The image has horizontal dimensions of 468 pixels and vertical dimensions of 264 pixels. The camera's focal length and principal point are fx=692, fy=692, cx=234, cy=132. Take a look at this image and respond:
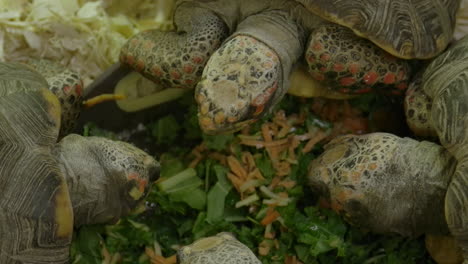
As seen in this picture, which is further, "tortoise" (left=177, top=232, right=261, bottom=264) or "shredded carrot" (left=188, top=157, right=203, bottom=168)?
"shredded carrot" (left=188, top=157, right=203, bottom=168)

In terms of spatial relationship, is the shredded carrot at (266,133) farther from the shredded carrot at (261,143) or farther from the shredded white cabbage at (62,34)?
the shredded white cabbage at (62,34)

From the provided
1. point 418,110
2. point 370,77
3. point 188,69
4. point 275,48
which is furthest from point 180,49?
point 418,110

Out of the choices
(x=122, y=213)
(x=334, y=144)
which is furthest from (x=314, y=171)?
(x=122, y=213)

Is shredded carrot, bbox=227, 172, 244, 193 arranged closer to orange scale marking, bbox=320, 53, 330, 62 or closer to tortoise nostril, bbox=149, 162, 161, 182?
tortoise nostril, bbox=149, 162, 161, 182

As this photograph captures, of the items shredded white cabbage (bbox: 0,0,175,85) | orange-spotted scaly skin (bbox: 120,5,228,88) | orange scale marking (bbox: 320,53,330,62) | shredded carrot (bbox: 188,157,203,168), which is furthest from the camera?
shredded white cabbage (bbox: 0,0,175,85)

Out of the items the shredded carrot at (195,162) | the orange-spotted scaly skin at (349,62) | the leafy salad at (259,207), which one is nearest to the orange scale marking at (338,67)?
the orange-spotted scaly skin at (349,62)

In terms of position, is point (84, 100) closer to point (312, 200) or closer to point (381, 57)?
point (312, 200)

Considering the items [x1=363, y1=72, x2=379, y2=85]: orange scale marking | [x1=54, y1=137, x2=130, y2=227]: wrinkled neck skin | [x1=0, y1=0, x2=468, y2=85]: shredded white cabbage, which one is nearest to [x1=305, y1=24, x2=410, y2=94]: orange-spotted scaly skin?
[x1=363, y1=72, x2=379, y2=85]: orange scale marking

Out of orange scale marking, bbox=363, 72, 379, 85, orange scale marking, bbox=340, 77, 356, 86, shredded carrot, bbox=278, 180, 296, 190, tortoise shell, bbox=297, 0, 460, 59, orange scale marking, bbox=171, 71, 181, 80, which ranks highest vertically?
tortoise shell, bbox=297, 0, 460, 59
